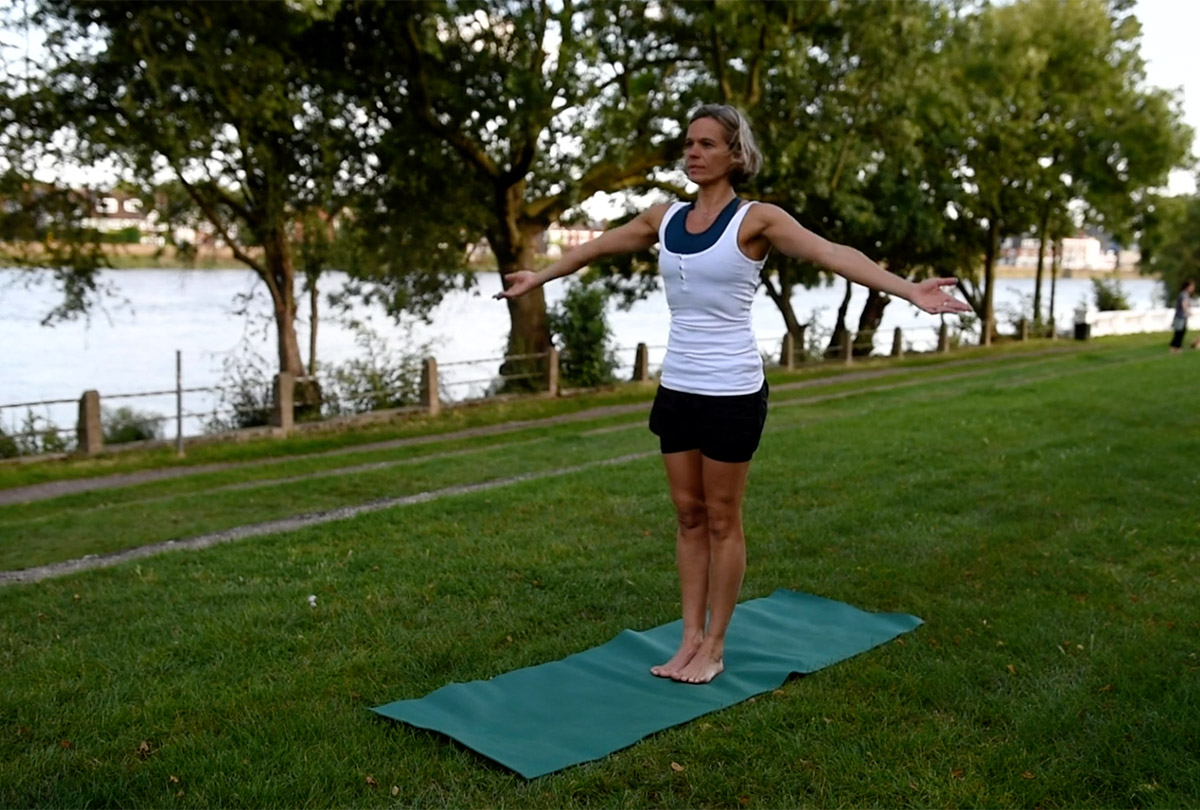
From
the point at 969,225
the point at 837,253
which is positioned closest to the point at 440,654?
the point at 837,253

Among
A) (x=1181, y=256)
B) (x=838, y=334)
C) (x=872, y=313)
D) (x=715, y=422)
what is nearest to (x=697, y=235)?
(x=715, y=422)

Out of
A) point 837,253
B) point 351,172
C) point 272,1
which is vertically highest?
point 272,1

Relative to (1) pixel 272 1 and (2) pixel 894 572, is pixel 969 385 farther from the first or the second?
(2) pixel 894 572

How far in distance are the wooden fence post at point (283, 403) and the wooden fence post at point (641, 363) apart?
7555 millimetres

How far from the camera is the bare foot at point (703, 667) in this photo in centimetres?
439

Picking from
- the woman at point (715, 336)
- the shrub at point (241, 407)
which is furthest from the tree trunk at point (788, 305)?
the woman at point (715, 336)

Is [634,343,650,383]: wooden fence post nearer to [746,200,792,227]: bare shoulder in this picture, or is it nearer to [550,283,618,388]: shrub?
[550,283,618,388]: shrub

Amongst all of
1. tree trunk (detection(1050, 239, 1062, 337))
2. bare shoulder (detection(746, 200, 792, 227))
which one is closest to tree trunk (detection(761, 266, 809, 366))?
tree trunk (detection(1050, 239, 1062, 337))

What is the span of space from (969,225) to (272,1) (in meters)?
23.1

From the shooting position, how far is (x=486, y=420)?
16.5 m

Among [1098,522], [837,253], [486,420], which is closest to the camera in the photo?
[837,253]

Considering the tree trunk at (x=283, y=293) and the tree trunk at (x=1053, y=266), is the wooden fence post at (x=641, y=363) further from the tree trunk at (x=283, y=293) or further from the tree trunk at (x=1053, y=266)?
the tree trunk at (x=1053, y=266)

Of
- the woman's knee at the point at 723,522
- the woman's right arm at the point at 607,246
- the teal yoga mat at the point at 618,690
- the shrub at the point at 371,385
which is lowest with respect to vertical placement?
the teal yoga mat at the point at 618,690

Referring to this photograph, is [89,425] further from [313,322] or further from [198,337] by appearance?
[198,337]
